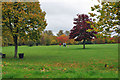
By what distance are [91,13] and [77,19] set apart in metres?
35.6

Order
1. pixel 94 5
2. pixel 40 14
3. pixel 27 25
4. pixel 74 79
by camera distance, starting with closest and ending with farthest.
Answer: pixel 74 79 < pixel 94 5 < pixel 27 25 < pixel 40 14

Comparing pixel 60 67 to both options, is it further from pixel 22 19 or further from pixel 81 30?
pixel 81 30

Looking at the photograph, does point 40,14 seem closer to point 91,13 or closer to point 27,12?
point 27,12

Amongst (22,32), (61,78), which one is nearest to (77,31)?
(22,32)

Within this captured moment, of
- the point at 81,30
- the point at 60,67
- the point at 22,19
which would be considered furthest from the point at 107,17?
the point at 81,30

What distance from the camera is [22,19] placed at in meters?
15.9

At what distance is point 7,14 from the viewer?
51.7ft

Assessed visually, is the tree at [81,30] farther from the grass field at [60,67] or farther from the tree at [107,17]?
the tree at [107,17]

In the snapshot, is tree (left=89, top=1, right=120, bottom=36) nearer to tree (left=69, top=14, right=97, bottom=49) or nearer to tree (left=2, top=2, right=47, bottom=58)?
tree (left=2, top=2, right=47, bottom=58)

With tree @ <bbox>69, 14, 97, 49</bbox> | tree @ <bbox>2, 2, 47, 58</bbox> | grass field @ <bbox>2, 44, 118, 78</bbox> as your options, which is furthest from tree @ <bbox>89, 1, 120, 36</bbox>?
tree @ <bbox>69, 14, 97, 49</bbox>

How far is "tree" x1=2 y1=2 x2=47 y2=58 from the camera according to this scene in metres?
15.9

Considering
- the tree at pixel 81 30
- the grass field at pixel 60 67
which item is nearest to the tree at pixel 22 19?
the grass field at pixel 60 67

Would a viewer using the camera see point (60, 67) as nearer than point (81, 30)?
Yes

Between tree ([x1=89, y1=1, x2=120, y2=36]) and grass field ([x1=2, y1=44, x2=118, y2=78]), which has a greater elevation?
tree ([x1=89, y1=1, x2=120, y2=36])
